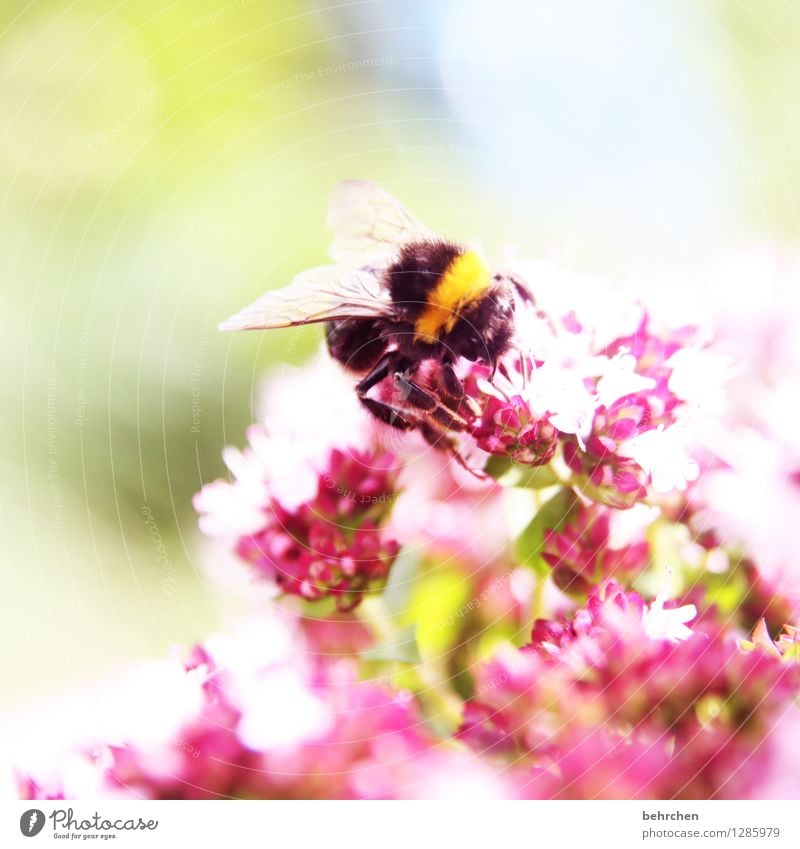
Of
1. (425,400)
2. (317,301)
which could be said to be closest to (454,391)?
(425,400)

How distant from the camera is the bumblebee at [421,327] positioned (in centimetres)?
56

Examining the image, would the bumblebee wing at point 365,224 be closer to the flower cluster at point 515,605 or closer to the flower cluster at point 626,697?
the flower cluster at point 515,605

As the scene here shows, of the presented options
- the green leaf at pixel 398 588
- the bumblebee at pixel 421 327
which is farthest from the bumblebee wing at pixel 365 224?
the green leaf at pixel 398 588

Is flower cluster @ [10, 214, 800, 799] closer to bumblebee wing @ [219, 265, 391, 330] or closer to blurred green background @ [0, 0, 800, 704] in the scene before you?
bumblebee wing @ [219, 265, 391, 330]

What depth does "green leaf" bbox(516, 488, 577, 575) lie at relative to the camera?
529 mm

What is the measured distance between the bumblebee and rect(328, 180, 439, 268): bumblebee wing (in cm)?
3

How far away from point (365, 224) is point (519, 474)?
253mm

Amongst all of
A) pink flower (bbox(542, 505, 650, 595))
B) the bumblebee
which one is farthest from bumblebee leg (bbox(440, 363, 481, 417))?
pink flower (bbox(542, 505, 650, 595))

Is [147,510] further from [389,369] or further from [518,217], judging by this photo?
[518,217]

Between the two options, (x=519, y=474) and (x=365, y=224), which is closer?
(x=519, y=474)

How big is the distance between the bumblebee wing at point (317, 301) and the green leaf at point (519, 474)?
13 centimetres

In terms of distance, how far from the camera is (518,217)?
77 centimetres

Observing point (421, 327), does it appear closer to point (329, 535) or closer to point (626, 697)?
point (329, 535)

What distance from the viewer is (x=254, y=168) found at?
0.76 meters
